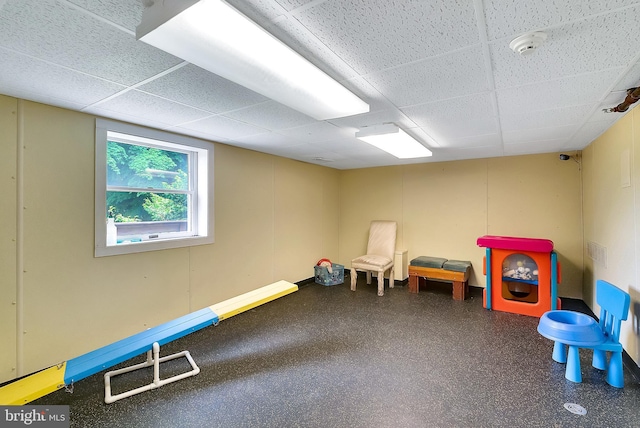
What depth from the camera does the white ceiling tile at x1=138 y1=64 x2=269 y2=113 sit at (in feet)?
5.73

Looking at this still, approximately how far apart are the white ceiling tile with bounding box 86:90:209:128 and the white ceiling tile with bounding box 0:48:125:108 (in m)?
0.10

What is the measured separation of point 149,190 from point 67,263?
0.96 m

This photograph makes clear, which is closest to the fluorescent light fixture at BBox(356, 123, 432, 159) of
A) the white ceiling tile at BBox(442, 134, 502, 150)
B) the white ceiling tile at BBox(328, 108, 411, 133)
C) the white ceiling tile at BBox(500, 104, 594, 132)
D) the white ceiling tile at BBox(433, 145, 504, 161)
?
the white ceiling tile at BBox(328, 108, 411, 133)

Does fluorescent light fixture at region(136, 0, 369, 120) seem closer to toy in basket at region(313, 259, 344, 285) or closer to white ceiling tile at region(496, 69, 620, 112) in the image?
white ceiling tile at region(496, 69, 620, 112)

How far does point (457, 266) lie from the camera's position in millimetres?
4195

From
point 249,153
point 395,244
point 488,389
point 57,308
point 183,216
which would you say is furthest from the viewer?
point 395,244

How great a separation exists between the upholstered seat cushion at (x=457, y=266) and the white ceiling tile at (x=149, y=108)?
3871 millimetres

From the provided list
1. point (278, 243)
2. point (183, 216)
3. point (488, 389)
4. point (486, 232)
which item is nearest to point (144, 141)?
point (183, 216)

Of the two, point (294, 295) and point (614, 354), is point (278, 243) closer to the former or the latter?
→ point (294, 295)

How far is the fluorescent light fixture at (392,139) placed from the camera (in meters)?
2.67

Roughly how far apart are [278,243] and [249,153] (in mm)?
1486

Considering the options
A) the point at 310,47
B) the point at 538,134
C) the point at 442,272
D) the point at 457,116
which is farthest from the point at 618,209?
the point at 310,47

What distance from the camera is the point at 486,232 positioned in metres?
4.46

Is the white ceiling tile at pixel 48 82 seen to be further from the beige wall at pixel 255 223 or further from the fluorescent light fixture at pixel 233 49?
the fluorescent light fixture at pixel 233 49
